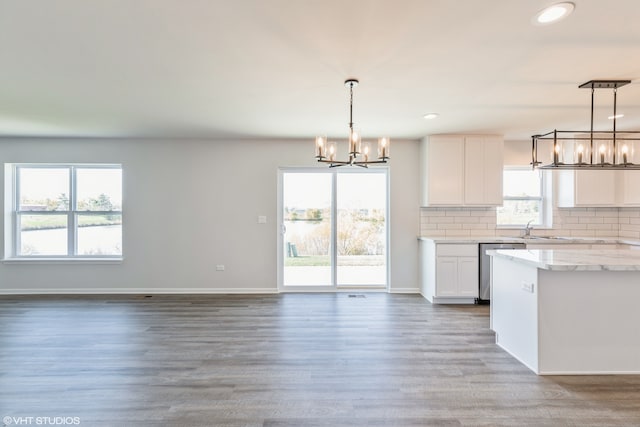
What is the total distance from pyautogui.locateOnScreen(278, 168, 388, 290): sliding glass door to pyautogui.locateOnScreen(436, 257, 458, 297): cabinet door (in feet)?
3.25

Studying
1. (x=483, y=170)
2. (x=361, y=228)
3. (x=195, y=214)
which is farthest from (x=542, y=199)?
(x=195, y=214)

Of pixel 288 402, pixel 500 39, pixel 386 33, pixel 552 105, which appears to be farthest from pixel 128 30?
pixel 552 105

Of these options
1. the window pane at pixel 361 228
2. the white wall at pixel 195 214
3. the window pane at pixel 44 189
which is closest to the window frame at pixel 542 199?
the white wall at pixel 195 214

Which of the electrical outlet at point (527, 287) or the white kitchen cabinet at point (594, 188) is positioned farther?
the white kitchen cabinet at point (594, 188)

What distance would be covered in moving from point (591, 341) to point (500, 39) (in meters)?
2.40

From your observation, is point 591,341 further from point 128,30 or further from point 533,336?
point 128,30

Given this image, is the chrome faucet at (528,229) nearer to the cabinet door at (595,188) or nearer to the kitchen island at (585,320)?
the cabinet door at (595,188)

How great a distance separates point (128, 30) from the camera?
2078 millimetres

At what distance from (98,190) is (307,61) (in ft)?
14.8

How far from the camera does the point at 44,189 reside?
5.27 metres

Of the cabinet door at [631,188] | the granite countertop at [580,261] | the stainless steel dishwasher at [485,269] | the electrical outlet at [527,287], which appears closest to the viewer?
the granite countertop at [580,261]

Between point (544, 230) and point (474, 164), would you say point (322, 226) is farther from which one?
point (544, 230)

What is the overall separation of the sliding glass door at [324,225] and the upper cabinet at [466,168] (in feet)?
2.83

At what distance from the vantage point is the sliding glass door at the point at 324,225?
5359mm
